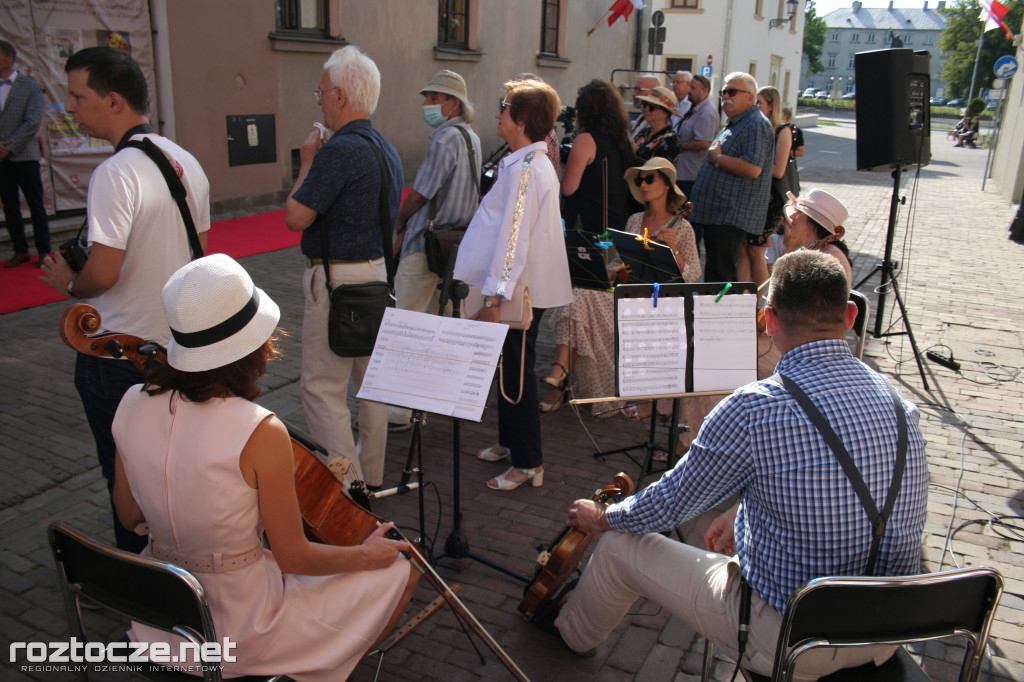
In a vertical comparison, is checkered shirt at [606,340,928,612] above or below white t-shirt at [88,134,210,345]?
below

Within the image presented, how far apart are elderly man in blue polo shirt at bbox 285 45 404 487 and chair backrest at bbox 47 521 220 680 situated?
1.74m

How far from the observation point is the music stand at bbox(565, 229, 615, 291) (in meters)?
4.30

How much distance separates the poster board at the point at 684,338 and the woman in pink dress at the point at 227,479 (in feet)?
4.67

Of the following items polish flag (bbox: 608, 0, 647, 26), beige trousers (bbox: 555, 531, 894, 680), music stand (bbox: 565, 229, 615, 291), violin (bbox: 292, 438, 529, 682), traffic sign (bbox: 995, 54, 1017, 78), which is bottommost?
beige trousers (bbox: 555, 531, 894, 680)

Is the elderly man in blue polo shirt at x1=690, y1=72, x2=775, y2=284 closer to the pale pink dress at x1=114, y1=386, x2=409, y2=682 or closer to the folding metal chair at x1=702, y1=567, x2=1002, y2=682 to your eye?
the folding metal chair at x1=702, y1=567, x2=1002, y2=682

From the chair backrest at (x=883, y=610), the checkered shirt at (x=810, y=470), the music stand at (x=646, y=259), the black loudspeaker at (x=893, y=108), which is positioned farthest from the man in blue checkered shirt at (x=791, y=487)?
the black loudspeaker at (x=893, y=108)

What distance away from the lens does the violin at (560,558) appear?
276 centimetres

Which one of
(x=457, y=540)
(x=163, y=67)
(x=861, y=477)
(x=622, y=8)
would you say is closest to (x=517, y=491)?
(x=457, y=540)

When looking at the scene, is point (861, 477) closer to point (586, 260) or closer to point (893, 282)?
point (586, 260)

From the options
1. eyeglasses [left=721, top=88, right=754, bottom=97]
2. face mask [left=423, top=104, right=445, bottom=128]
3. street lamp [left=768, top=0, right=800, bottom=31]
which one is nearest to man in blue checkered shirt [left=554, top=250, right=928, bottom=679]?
face mask [left=423, top=104, right=445, bottom=128]

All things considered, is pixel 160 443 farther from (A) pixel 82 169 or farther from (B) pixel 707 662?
(A) pixel 82 169

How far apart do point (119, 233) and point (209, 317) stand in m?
0.99

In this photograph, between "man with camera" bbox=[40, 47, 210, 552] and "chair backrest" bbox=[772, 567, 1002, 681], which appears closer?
"chair backrest" bbox=[772, 567, 1002, 681]

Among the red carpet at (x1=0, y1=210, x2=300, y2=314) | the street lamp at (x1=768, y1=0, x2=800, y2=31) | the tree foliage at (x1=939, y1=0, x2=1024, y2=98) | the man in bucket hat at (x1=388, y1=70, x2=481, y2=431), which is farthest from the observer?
the tree foliage at (x1=939, y1=0, x2=1024, y2=98)
